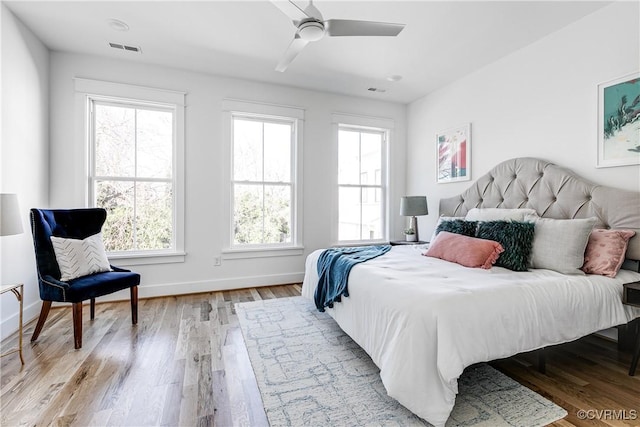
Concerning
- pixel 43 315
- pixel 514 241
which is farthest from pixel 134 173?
pixel 514 241

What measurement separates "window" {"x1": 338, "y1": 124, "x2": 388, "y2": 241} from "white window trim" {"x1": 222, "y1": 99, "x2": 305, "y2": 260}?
68 cm

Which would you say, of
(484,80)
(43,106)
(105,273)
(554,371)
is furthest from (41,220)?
(484,80)

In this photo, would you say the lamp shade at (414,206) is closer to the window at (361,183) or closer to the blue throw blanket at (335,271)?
the window at (361,183)

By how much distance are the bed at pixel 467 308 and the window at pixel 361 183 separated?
1.98 meters

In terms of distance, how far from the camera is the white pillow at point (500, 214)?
275cm

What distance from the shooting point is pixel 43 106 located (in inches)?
122

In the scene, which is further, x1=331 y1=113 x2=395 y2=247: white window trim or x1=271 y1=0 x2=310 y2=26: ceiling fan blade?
x1=331 y1=113 x2=395 y2=247: white window trim

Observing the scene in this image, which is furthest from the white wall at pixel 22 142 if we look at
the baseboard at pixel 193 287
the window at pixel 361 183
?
the window at pixel 361 183

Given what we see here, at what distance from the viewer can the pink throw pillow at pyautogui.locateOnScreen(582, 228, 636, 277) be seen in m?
2.11

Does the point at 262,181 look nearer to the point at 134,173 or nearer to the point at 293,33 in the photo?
the point at 134,173

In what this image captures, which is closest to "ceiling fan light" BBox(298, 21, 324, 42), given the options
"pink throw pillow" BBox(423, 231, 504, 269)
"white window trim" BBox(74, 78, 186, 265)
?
"pink throw pillow" BBox(423, 231, 504, 269)

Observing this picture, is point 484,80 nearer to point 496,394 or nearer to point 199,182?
point 496,394

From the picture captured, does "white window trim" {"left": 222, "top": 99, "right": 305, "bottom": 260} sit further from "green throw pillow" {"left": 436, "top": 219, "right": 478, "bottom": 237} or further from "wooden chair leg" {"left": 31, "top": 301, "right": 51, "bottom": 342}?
"green throw pillow" {"left": 436, "top": 219, "right": 478, "bottom": 237}

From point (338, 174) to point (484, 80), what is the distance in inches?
86.9
